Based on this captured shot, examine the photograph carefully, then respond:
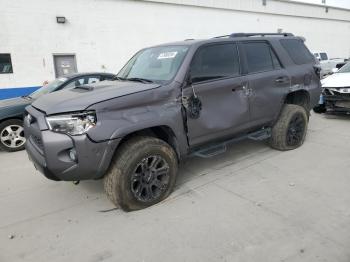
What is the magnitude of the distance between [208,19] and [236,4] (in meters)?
2.72

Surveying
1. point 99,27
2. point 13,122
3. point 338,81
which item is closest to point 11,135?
point 13,122

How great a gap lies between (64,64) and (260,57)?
10.2 metres

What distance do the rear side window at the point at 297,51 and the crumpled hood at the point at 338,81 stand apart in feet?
6.39

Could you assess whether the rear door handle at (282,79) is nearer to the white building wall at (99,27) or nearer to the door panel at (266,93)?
the door panel at (266,93)

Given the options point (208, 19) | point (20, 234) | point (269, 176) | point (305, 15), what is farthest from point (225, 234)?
Answer: point (305, 15)

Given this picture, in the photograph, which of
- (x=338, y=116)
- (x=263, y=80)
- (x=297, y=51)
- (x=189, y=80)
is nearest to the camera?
(x=189, y=80)

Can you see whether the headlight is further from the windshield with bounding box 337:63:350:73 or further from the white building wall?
the white building wall

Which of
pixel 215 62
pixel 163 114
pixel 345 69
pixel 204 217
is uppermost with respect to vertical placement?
pixel 215 62

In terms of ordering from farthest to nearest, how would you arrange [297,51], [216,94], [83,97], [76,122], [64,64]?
[64,64] < [297,51] < [216,94] < [83,97] < [76,122]

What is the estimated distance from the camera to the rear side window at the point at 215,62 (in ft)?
13.2

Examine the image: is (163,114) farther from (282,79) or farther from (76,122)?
(282,79)

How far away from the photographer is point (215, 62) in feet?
14.1

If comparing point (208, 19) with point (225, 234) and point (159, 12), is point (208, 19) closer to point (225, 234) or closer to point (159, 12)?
point (159, 12)

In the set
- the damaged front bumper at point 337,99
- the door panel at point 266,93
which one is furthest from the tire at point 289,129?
the damaged front bumper at point 337,99
